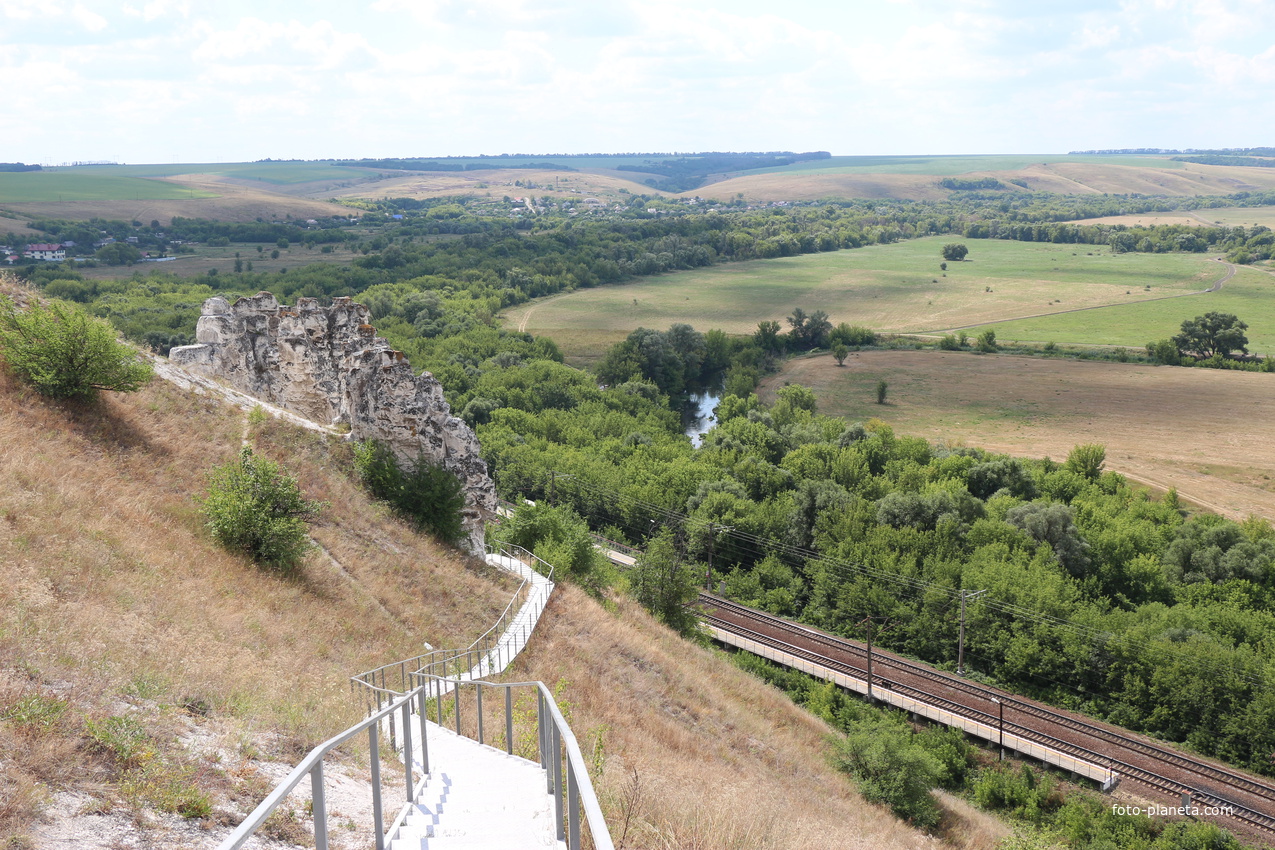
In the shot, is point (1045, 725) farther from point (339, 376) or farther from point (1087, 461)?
point (339, 376)

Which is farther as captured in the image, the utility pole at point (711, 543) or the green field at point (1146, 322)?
the green field at point (1146, 322)

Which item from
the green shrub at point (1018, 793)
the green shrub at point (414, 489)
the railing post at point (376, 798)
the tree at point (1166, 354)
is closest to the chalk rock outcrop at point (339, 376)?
the green shrub at point (414, 489)

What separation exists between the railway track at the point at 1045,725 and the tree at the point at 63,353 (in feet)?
107

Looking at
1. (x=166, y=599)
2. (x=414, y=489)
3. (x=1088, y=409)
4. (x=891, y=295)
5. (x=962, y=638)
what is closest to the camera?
(x=166, y=599)

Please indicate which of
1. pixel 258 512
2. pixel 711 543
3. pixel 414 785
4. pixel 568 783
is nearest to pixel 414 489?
pixel 258 512

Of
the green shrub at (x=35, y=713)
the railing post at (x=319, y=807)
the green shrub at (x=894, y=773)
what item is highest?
the railing post at (x=319, y=807)

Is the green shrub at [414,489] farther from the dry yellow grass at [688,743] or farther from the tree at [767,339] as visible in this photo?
the tree at [767,339]

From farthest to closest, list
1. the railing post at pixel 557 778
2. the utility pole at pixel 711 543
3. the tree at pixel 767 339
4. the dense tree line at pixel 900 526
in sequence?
the tree at pixel 767 339, the utility pole at pixel 711 543, the dense tree line at pixel 900 526, the railing post at pixel 557 778

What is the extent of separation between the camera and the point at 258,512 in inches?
877

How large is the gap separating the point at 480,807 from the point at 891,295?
150155mm

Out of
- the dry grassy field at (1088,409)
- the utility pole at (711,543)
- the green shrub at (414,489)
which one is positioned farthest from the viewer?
the dry grassy field at (1088,409)

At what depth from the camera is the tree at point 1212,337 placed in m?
104

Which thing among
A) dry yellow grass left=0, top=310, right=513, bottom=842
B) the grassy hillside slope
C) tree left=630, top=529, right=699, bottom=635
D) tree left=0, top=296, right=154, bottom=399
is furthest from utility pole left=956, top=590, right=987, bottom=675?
tree left=0, top=296, right=154, bottom=399

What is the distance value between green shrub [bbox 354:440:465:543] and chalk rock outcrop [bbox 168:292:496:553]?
586mm
